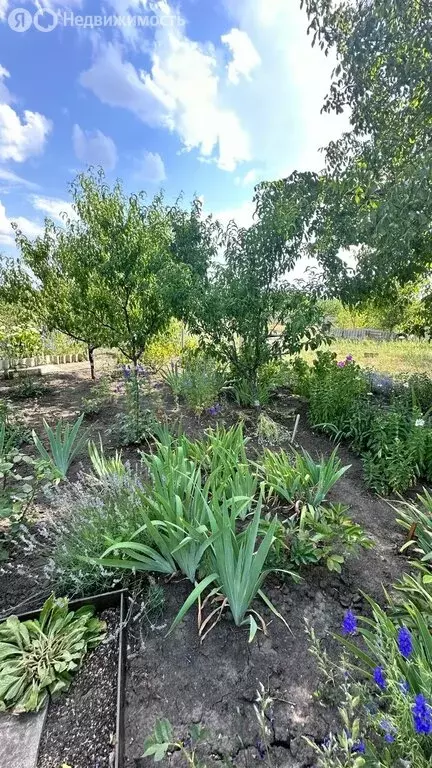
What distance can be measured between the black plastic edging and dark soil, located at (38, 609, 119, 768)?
4 centimetres

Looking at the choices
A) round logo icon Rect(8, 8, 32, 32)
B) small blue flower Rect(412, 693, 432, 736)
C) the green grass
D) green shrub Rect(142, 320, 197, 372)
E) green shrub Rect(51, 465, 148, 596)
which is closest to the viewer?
small blue flower Rect(412, 693, 432, 736)

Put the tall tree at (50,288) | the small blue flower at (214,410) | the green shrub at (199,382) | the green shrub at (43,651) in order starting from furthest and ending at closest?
the tall tree at (50,288)
the green shrub at (199,382)
the small blue flower at (214,410)
the green shrub at (43,651)

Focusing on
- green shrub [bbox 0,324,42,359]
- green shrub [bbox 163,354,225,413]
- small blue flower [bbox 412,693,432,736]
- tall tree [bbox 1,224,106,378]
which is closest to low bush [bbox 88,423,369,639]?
small blue flower [bbox 412,693,432,736]

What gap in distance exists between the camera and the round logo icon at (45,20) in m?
2.96

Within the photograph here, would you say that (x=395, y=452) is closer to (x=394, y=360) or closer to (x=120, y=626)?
(x=120, y=626)

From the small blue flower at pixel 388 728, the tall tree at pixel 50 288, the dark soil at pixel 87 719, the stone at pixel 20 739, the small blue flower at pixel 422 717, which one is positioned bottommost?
the stone at pixel 20 739

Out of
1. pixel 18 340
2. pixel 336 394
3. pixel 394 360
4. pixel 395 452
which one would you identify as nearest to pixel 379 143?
pixel 336 394

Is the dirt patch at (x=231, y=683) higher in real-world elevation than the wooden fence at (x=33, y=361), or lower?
lower

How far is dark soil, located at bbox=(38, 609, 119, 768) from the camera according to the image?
3.37 feet

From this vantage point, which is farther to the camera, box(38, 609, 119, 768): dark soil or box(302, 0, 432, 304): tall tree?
box(302, 0, 432, 304): tall tree

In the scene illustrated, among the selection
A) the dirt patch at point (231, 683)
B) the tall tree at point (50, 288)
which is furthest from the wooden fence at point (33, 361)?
the dirt patch at point (231, 683)

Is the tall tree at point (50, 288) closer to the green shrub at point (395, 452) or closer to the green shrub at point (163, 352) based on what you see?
the green shrub at point (163, 352)
